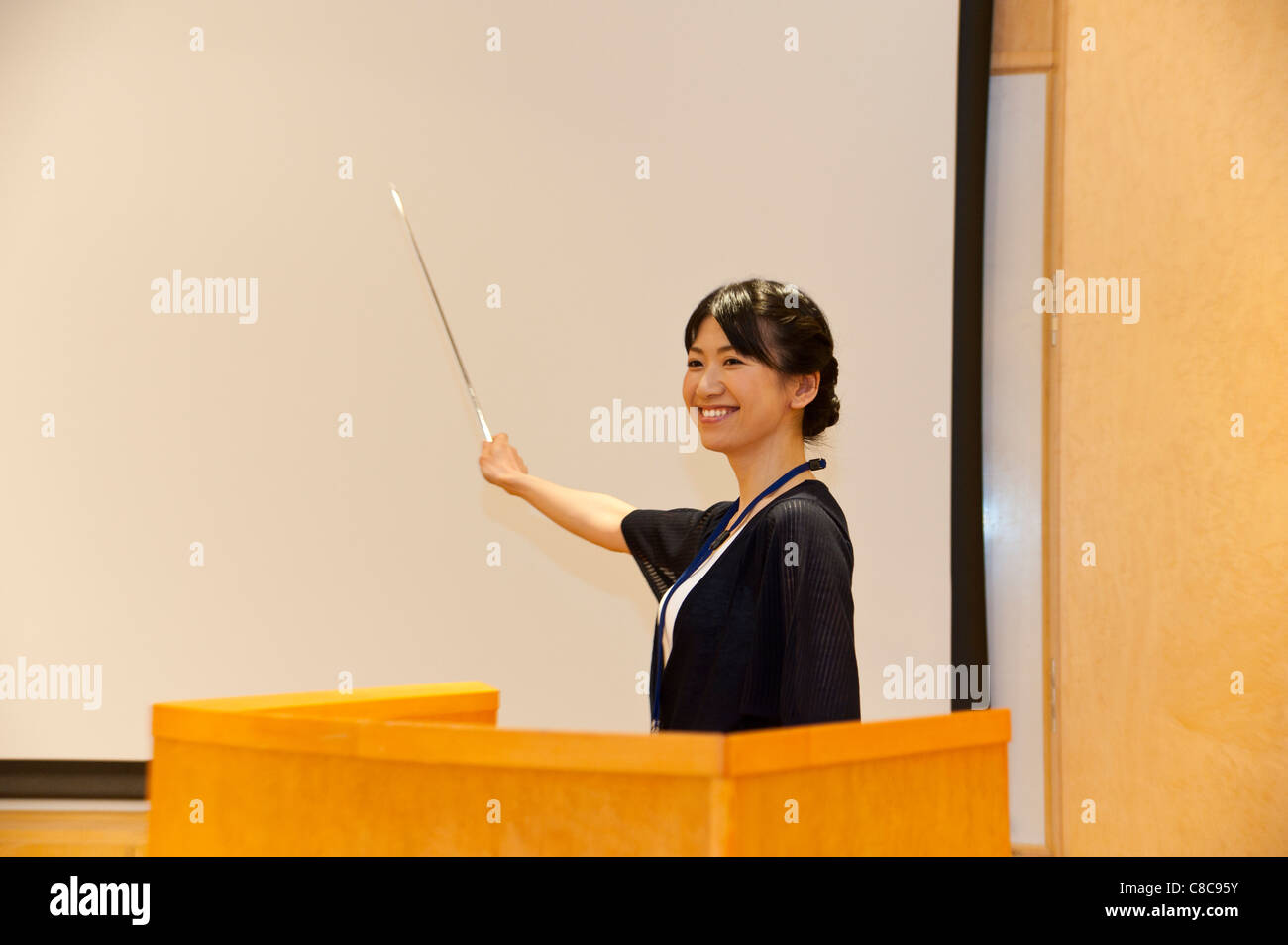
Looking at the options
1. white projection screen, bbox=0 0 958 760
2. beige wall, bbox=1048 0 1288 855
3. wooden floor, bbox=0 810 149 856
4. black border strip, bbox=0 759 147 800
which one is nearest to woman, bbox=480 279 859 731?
white projection screen, bbox=0 0 958 760

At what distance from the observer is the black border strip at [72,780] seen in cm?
304

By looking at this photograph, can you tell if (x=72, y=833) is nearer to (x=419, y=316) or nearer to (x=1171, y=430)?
(x=419, y=316)

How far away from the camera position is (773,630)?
1.42 meters

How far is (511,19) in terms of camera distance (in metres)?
3.11

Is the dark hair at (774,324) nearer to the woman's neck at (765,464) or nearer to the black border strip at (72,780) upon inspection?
the woman's neck at (765,464)

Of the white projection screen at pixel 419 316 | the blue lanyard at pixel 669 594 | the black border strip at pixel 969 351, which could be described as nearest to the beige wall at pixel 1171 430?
the black border strip at pixel 969 351

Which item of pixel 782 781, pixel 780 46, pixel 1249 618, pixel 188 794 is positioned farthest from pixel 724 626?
pixel 780 46

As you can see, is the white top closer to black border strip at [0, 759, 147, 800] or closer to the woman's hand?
the woman's hand

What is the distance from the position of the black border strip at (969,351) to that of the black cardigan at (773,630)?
1585 mm

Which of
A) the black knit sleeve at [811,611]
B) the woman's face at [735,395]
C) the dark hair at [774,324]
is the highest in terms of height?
the dark hair at [774,324]

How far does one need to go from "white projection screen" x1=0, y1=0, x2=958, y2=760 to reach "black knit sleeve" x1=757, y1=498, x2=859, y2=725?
5.30 feet

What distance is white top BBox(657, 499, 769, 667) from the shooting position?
1.54 metres

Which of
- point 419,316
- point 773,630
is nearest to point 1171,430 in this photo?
point 773,630
